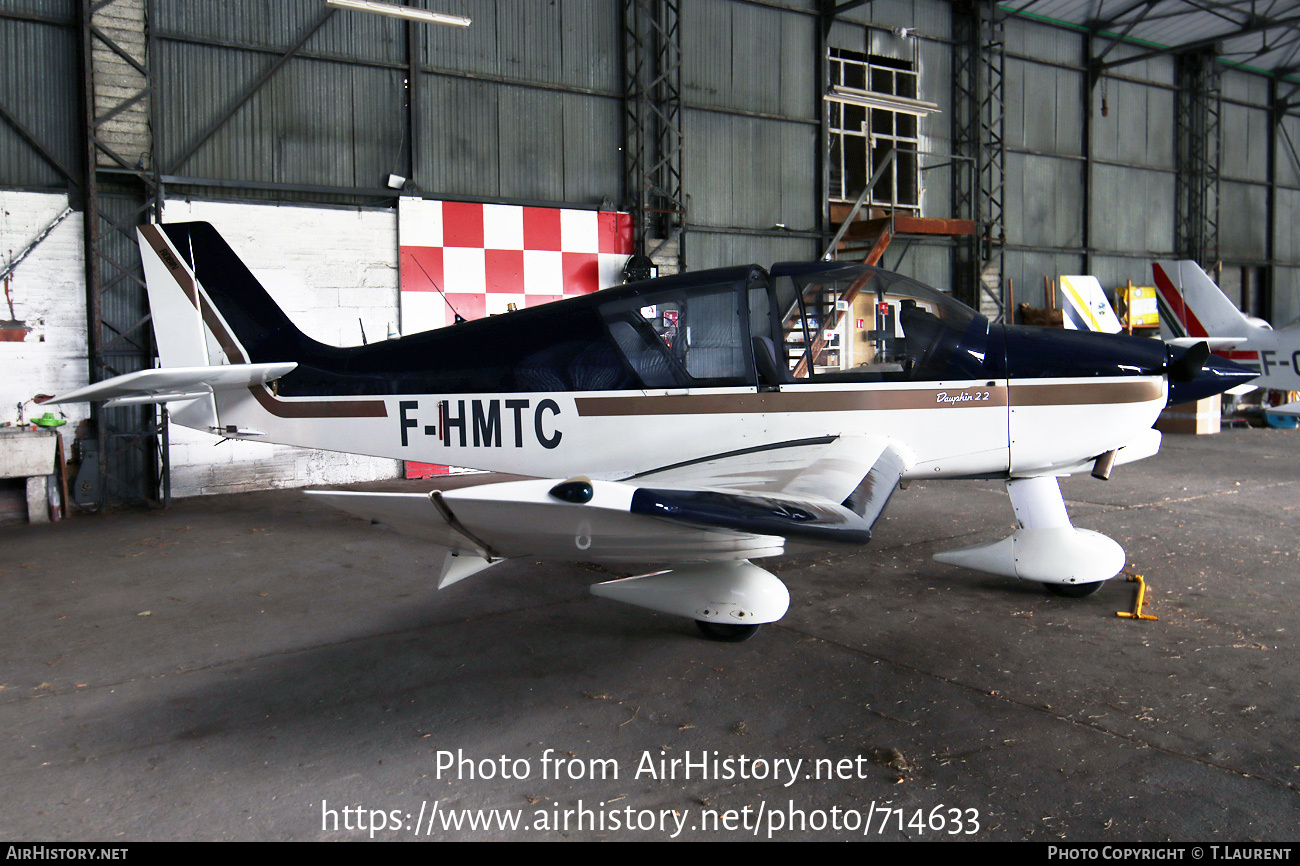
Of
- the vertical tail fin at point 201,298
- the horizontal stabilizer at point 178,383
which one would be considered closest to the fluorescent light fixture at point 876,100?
the vertical tail fin at point 201,298

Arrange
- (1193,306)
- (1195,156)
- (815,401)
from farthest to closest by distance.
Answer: (1195,156), (1193,306), (815,401)

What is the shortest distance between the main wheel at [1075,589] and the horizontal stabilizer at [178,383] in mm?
4512

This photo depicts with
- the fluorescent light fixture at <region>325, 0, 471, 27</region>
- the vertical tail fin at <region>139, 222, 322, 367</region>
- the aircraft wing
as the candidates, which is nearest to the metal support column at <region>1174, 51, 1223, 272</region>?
the fluorescent light fixture at <region>325, 0, 471, 27</region>

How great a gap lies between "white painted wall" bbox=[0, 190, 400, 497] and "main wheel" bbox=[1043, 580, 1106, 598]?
23.7 ft

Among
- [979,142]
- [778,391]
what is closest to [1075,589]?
[778,391]

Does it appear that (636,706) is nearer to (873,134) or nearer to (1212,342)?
(1212,342)

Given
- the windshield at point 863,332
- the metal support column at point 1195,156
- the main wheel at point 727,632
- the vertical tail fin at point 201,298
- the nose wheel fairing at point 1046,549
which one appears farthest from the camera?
the metal support column at point 1195,156

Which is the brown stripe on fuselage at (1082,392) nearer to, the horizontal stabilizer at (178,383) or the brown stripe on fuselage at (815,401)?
the brown stripe on fuselage at (815,401)

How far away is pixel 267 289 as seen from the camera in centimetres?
889

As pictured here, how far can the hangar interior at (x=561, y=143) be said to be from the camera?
8008mm

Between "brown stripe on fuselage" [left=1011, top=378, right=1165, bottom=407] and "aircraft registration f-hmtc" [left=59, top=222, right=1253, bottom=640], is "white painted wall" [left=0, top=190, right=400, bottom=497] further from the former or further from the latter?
"brown stripe on fuselage" [left=1011, top=378, right=1165, bottom=407]

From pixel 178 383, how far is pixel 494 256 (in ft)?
18.9
